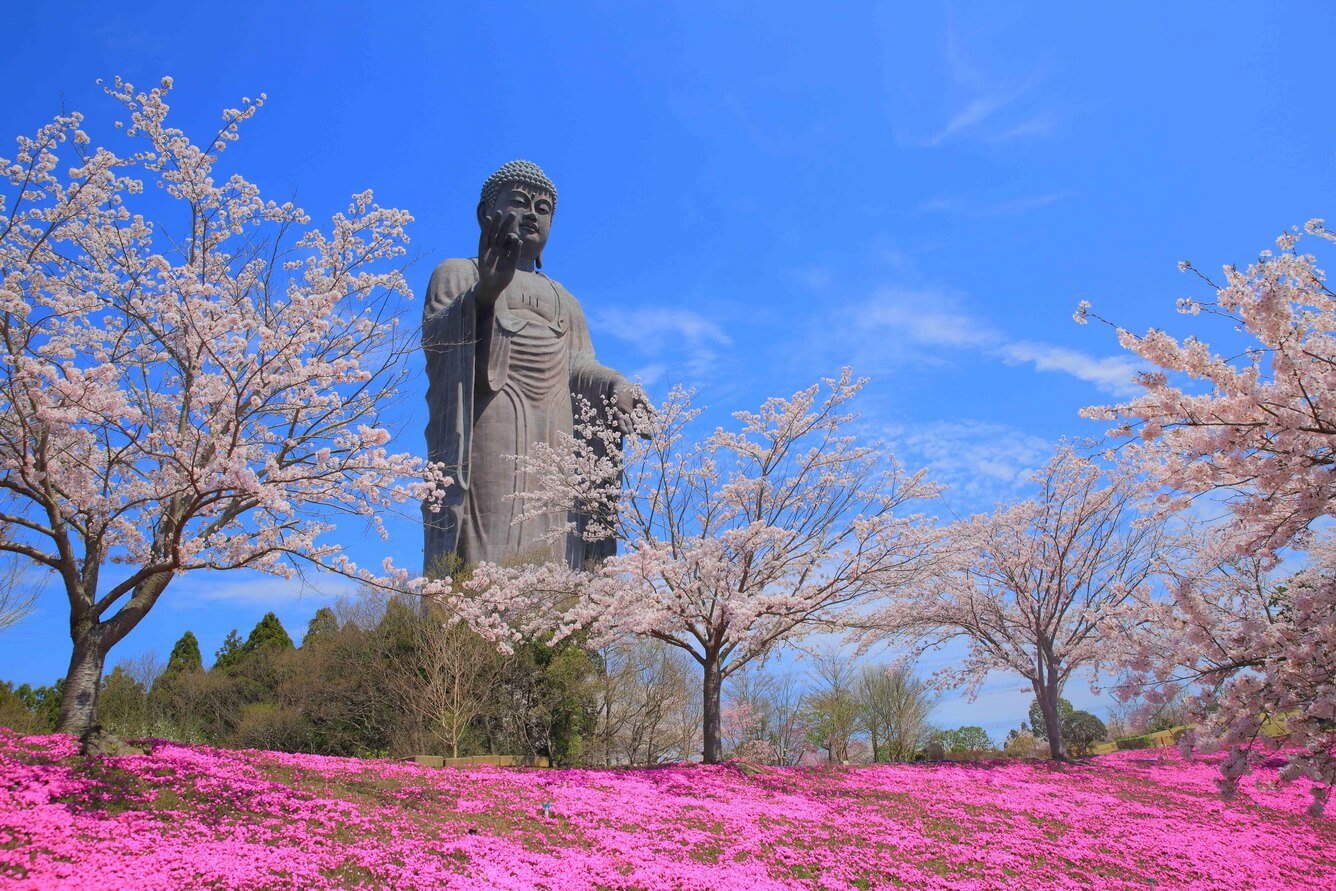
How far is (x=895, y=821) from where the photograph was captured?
10078 mm

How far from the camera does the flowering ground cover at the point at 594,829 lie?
5.98 m

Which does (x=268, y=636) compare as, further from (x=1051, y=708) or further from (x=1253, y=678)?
(x=1253, y=678)

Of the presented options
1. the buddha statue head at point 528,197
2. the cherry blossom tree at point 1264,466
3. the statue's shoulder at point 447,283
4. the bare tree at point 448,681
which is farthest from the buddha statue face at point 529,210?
the cherry blossom tree at point 1264,466

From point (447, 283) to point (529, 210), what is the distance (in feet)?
8.28

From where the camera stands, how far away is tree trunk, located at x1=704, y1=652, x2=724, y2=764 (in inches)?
502

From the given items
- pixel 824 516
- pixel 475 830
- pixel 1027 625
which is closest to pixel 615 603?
pixel 824 516

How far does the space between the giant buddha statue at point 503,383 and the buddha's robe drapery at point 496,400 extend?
0.08ft

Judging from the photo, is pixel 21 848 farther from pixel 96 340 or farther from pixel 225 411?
pixel 96 340

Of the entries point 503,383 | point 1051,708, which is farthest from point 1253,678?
point 503,383

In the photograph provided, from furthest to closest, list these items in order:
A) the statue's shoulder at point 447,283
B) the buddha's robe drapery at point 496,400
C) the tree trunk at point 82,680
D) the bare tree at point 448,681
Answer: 1. the statue's shoulder at point 447,283
2. the buddha's robe drapery at point 496,400
3. the bare tree at point 448,681
4. the tree trunk at point 82,680

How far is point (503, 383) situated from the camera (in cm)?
1955

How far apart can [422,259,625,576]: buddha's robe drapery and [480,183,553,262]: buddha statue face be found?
2.75ft

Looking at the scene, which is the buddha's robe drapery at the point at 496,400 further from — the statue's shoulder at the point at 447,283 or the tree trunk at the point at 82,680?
the tree trunk at the point at 82,680

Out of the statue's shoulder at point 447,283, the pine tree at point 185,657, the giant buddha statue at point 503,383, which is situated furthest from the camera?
the pine tree at point 185,657
